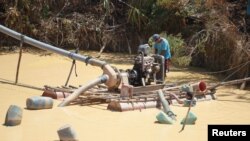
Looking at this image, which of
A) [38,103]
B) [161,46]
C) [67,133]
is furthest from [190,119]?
[161,46]

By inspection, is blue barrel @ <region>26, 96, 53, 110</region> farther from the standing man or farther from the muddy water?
the standing man

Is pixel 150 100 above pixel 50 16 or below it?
below

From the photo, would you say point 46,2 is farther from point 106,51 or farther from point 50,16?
point 106,51

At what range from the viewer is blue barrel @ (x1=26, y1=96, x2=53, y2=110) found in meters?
9.59

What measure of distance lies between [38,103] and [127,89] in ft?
6.16

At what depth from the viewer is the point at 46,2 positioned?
63.0 ft

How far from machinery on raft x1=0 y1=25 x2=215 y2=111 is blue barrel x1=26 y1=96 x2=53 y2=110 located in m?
0.36

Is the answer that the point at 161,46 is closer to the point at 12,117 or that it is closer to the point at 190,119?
the point at 190,119

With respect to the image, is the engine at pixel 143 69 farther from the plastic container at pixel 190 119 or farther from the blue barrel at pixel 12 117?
the blue barrel at pixel 12 117

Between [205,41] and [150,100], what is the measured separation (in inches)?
241

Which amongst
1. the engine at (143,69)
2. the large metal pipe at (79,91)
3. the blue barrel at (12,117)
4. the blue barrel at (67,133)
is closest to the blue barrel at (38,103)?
the large metal pipe at (79,91)

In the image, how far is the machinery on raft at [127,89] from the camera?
10.1 meters

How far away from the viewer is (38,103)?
31.6ft

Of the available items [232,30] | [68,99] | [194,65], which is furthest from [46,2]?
[68,99]
